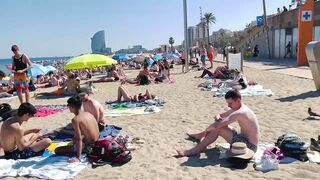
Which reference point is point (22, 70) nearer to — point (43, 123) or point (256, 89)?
point (43, 123)

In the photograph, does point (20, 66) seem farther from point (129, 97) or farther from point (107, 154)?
point (107, 154)

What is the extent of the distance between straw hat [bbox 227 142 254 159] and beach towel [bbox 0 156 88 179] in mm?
1997

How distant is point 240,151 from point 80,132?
2.19 m

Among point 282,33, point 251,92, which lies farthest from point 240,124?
point 282,33

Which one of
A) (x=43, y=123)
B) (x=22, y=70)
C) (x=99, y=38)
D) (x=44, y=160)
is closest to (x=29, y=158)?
(x=44, y=160)

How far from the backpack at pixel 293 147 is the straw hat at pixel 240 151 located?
54 centimetres

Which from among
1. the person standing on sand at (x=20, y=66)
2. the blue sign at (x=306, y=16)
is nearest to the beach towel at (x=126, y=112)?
the person standing on sand at (x=20, y=66)

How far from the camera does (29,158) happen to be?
5.20 meters

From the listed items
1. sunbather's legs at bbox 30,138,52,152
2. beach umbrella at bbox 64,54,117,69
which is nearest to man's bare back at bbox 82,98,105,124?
sunbather's legs at bbox 30,138,52,152

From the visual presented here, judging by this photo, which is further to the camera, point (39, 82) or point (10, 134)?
point (39, 82)

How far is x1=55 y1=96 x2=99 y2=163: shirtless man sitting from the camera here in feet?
16.1

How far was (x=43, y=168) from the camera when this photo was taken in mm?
4781

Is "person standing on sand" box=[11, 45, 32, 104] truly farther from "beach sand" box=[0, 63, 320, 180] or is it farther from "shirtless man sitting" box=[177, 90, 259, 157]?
"shirtless man sitting" box=[177, 90, 259, 157]

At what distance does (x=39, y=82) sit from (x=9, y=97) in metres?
7.16
